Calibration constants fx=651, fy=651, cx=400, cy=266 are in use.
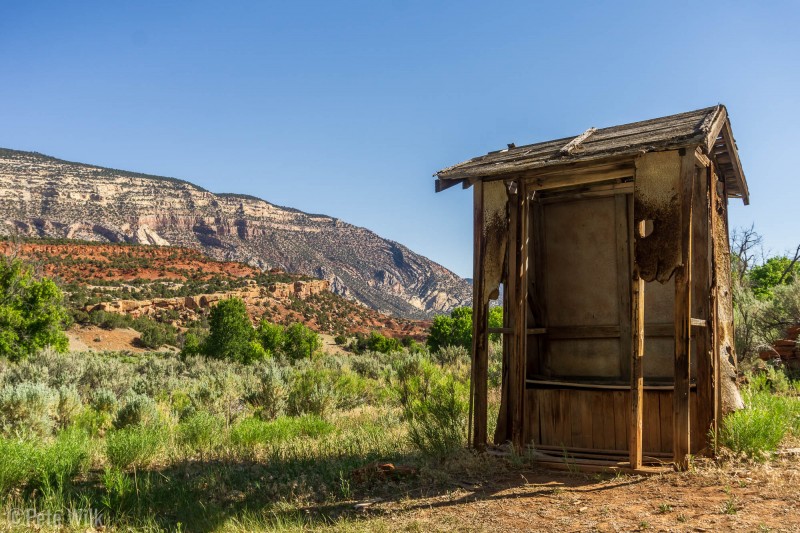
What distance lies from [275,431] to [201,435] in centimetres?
108

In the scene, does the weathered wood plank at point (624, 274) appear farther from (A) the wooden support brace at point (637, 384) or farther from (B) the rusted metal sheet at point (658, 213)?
(A) the wooden support brace at point (637, 384)

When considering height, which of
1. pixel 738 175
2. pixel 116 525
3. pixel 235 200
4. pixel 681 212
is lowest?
pixel 116 525

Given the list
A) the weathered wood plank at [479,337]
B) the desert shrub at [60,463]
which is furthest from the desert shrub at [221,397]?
the weathered wood plank at [479,337]

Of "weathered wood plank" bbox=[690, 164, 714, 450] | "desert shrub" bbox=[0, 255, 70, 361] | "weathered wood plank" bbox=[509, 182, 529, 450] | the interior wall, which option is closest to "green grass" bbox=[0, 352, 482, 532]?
"weathered wood plank" bbox=[509, 182, 529, 450]

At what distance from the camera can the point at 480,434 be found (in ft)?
25.9

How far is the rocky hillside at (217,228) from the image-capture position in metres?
88.7

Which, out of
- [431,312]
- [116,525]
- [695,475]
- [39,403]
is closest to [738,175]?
[695,475]

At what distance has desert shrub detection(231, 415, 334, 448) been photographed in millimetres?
9406

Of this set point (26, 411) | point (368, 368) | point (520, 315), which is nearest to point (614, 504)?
point (520, 315)

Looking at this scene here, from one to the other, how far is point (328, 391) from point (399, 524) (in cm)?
855

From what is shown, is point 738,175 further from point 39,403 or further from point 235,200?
Answer: point 235,200

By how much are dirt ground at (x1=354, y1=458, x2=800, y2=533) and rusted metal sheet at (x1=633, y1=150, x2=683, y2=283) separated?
6.77 ft

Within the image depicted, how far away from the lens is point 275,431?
9.84 metres

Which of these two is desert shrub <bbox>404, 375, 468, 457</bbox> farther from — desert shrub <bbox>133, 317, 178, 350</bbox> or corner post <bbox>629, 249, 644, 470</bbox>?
Answer: desert shrub <bbox>133, 317, 178, 350</bbox>
